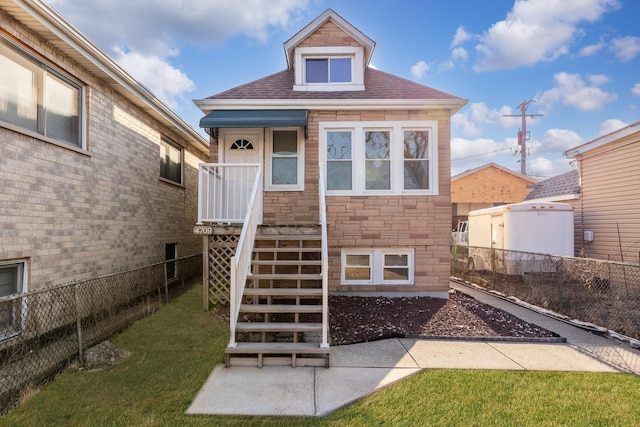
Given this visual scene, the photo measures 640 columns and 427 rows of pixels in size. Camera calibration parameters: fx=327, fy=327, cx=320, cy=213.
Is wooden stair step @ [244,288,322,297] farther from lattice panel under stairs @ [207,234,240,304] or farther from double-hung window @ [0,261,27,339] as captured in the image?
double-hung window @ [0,261,27,339]

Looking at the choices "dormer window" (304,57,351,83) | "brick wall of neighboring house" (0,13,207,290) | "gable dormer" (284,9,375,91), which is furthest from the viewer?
"dormer window" (304,57,351,83)

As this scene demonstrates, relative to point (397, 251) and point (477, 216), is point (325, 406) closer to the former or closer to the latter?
point (397, 251)

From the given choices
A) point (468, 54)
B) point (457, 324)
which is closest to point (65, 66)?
point (457, 324)

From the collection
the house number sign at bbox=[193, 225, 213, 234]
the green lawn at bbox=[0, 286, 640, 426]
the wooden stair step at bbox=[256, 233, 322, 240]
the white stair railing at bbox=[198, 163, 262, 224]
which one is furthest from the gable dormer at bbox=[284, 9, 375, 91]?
the green lawn at bbox=[0, 286, 640, 426]

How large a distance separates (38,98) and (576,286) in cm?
987

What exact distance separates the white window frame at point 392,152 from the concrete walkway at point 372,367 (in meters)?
3.44

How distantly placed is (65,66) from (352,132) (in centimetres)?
537

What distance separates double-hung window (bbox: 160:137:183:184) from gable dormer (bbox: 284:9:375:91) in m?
4.33

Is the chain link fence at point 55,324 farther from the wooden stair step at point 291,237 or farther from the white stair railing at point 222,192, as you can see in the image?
the wooden stair step at point 291,237

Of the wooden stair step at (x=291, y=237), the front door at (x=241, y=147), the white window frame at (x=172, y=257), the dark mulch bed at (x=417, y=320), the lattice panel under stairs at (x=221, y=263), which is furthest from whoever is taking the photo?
the white window frame at (x=172, y=257)

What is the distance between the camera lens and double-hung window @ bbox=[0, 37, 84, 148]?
4.39 meters

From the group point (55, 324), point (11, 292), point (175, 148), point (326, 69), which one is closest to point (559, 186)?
point (326, 69)

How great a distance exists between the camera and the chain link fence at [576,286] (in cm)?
552

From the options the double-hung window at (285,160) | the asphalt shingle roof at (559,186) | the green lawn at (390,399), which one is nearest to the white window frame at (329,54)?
the double-hung window at (285,160)
